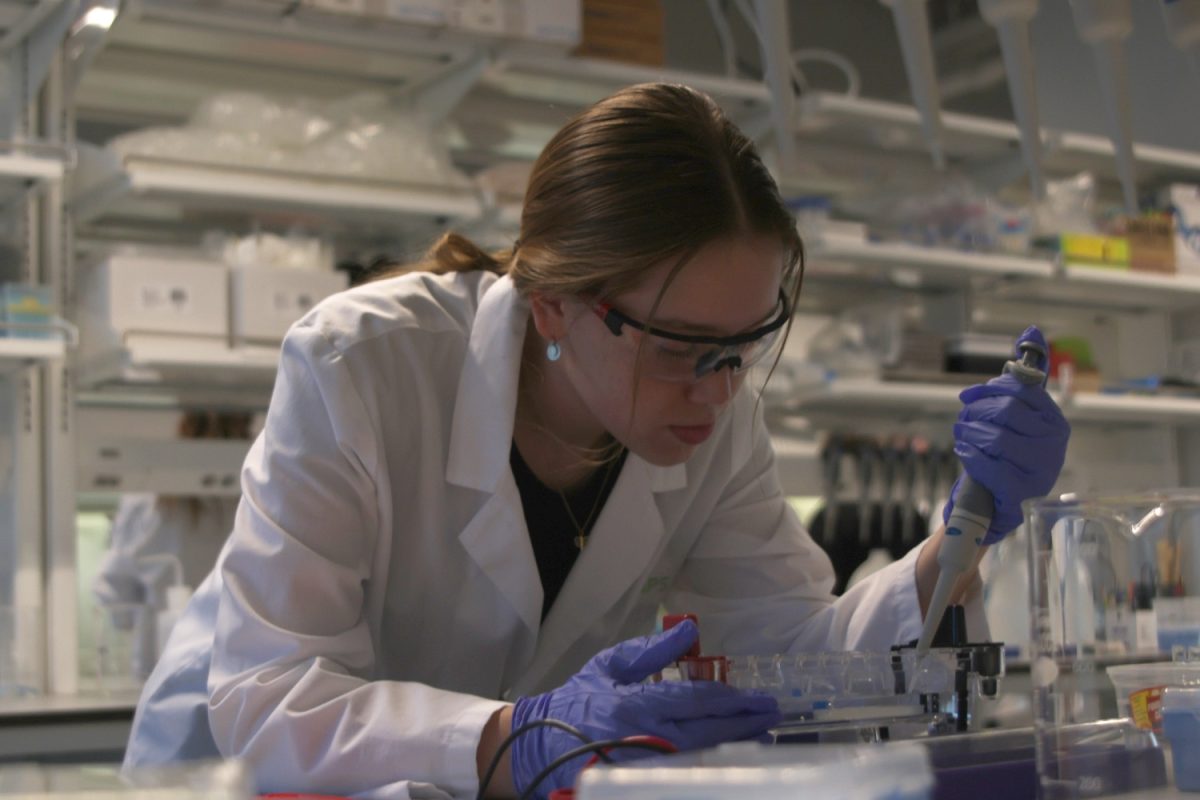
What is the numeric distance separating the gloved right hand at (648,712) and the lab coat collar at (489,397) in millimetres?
409

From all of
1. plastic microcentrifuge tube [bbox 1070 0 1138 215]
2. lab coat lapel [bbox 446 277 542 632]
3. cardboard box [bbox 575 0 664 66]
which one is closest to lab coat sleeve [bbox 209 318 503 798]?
lab coat lapel [bbox 446 277 542 632]

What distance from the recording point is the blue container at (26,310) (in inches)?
105

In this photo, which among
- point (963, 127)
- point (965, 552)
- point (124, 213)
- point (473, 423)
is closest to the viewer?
point (965, 552)

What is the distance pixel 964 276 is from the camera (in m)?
3.96

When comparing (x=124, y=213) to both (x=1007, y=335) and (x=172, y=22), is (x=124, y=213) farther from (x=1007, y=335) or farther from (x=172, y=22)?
(x=1007, y=335)

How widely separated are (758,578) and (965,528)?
483mm

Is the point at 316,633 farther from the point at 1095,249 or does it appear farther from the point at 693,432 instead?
the point at 1095,249

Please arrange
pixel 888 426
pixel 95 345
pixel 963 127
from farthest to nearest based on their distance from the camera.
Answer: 1. pixel 888 426
2. pixel 963 127
3. pixel 95 345

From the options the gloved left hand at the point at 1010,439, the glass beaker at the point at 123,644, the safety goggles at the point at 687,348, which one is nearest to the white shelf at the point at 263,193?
the glass beaker at the point at 123,644

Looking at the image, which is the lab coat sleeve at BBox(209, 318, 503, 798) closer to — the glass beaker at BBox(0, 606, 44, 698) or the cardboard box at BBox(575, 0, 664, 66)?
the glass beaker at BBox(0, 606, 44, 698)

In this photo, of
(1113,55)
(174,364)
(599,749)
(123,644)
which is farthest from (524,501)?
(123,644)

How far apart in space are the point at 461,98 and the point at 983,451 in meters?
2.32

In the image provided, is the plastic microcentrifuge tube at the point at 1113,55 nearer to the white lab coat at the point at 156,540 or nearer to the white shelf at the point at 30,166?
the white shelf at the point at 30,166

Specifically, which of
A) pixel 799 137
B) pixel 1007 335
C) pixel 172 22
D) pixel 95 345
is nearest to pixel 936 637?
pixel 95 345
